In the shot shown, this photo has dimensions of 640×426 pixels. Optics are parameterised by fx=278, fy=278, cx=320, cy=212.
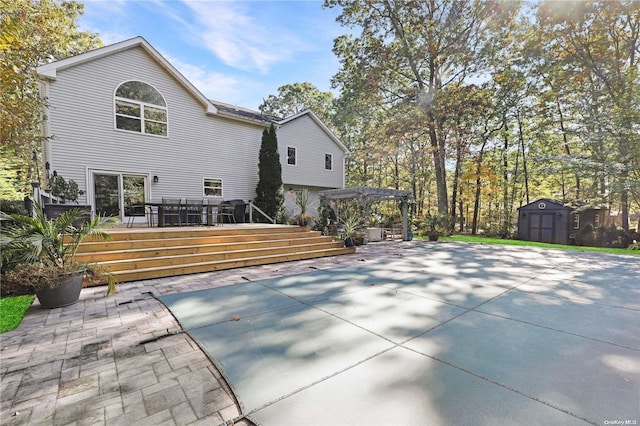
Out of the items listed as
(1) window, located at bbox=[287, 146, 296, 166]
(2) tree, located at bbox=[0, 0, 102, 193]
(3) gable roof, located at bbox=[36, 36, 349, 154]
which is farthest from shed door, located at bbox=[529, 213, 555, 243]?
(2) tree, located at bbox=[0, 0, 102, 193]

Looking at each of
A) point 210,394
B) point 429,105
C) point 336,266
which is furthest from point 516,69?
point 210,394

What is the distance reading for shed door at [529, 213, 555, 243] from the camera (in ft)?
49.0

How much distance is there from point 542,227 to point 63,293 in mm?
19408

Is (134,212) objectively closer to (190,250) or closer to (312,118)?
(190,250)

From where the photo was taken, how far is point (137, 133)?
9.67 m

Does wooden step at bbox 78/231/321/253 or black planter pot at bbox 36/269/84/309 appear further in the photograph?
wooden step at bbox 78/231/321/253

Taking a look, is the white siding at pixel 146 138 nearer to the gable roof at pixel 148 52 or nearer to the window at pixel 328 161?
the gable roof at pixel 148 52

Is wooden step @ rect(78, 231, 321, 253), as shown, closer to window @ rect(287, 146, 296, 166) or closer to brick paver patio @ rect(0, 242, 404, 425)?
brick paver patio @ rect(0, 242, 404, 425)

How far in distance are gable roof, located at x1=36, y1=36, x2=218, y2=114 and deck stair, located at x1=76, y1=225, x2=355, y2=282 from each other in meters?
5.87

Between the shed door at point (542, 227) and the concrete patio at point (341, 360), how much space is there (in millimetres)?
13059

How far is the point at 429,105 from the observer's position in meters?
15.5

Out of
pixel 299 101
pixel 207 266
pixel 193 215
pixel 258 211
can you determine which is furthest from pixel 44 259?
pixel 299 101

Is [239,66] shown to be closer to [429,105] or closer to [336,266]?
[336,266]

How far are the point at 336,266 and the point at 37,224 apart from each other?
5.17 metres
